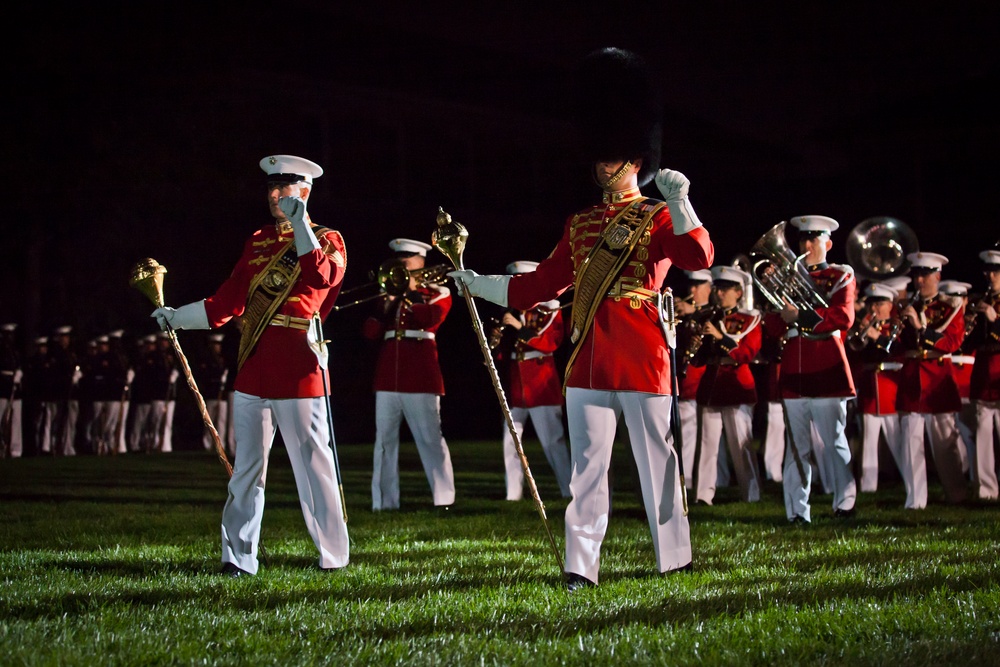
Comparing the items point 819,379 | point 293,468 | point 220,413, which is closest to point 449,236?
point 293,468

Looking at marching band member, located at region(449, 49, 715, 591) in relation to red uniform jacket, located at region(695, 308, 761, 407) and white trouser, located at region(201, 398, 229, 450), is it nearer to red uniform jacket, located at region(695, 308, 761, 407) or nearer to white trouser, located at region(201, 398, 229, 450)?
red uniform jacket, located at region(695, 308, 761, 407)

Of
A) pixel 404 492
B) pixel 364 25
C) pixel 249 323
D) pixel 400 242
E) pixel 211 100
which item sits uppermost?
pixel 364 25

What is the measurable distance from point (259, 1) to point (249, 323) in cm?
2361

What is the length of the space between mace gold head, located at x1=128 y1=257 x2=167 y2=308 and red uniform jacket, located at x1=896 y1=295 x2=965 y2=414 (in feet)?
20.3

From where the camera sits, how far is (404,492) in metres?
11.8

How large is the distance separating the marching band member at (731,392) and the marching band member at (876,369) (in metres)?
0.97

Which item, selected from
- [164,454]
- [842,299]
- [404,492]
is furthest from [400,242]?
[164,454]

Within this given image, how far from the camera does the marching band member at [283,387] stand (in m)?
6.22

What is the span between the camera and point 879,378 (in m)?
10.9

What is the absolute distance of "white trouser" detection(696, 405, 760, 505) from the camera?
10.3 metres

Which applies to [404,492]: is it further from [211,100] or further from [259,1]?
[259,1]

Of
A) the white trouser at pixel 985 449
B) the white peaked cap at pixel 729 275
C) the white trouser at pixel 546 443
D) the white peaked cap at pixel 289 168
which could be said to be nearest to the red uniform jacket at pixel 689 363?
the white peaked cap at pixel 729 275

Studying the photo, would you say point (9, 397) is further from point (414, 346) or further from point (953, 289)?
point (953, 289)

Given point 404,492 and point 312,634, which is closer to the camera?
point 312,634
